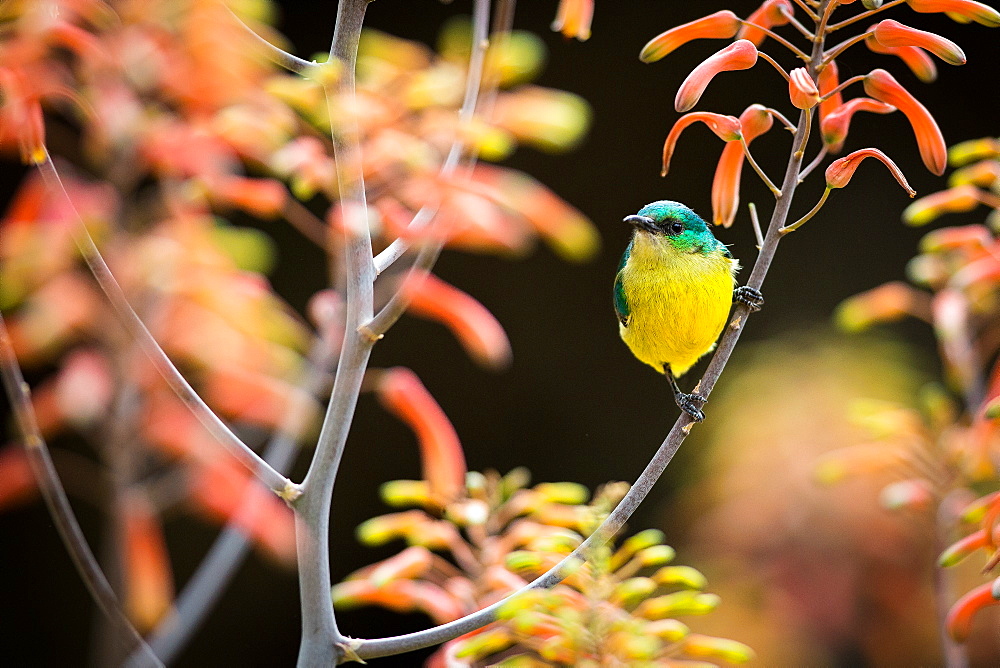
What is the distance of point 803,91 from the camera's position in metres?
0.73

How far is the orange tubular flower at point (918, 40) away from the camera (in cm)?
79

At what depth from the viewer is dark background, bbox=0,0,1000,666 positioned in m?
2.67

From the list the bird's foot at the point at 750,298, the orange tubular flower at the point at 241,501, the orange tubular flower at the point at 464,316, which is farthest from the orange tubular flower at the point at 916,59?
the orange tubular flower at the point at 241,501

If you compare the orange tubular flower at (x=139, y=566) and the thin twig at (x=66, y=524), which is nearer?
the thin twig at (x=66, y=524)

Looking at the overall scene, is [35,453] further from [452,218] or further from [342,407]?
[452,218]

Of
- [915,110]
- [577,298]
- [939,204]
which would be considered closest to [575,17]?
[915,110]

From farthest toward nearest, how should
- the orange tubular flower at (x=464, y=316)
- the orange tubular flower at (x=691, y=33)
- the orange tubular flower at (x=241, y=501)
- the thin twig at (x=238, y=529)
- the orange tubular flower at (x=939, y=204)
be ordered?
the orange tubular flower at (x=241, y=501) < the thin twig at (x=238, y=529) < the orange tubular flower at (x=464, y=316) < the orange tubular flower at (x=939, y=204) < the orange tubular flower at (x=691, y=33)

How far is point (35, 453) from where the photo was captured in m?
0.92

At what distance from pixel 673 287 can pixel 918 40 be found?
1.46ft

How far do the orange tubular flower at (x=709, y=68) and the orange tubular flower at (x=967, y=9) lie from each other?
17 centimetres

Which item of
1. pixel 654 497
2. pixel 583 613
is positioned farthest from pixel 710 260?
pixel 654 497

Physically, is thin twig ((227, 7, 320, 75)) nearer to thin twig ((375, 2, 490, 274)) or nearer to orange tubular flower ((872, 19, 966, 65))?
thin twig ((375, 2, 490, 274))

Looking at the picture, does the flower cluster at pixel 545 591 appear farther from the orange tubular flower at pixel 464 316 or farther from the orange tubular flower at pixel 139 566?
the orange tubular flower at pixel 139 566

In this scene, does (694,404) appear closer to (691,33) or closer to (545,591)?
(545,591)
